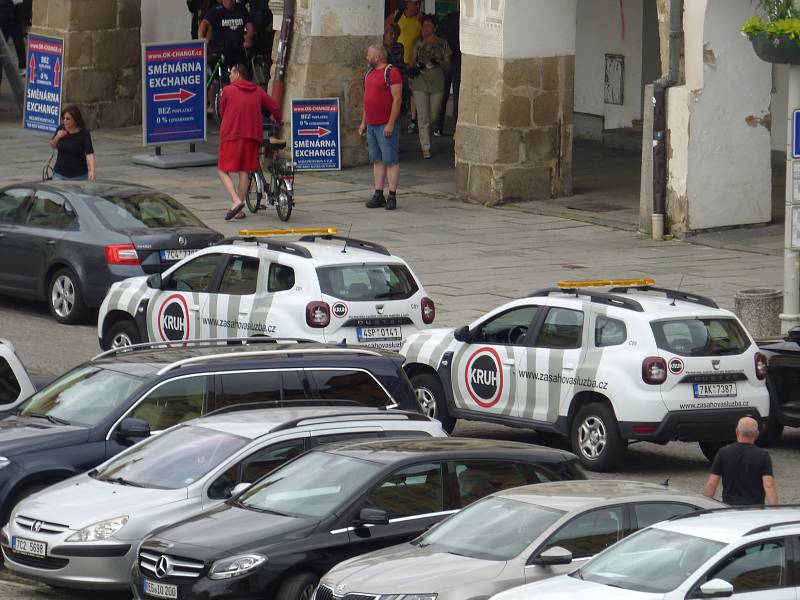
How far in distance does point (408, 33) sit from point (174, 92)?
16.6 ft

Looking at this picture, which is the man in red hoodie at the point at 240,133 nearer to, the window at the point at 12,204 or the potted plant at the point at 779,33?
the window at the point at 12,204

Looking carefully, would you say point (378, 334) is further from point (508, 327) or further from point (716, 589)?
point (716, 589)

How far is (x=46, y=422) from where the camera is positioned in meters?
13.6

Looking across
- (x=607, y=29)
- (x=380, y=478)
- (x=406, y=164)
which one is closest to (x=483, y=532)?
(x=380, y=478)

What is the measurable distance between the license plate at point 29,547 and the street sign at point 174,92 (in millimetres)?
17577

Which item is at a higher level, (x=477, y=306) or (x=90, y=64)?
(x=90, y=64)

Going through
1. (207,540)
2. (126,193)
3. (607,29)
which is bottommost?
(207,540)

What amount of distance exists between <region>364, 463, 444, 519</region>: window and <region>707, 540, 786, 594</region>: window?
2835mm

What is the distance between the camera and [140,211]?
2131 centimetres

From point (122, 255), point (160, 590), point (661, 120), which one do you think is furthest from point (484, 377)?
point (661, 120)

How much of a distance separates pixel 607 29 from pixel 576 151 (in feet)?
8.70

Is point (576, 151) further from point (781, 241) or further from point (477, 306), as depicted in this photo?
point (477, 306)

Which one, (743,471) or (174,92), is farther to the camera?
(174,92)

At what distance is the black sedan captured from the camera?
2066 cm
